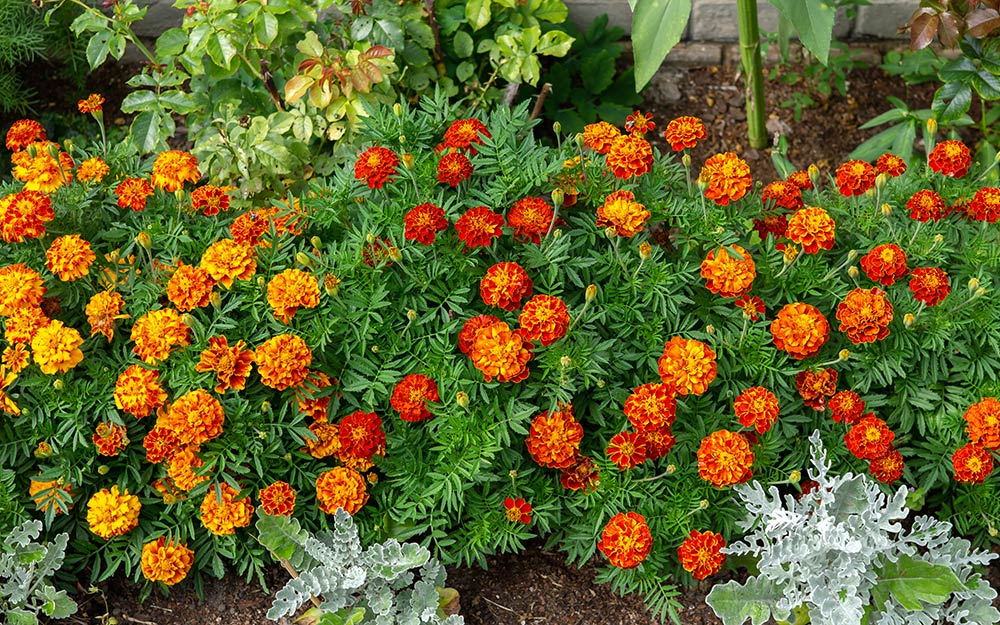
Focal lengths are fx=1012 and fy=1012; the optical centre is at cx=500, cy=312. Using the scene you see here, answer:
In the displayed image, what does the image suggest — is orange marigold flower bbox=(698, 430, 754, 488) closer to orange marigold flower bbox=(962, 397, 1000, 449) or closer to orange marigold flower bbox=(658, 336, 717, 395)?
orange marigold flower bbox=(658, 336, 717, 395)

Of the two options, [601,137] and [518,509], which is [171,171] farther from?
[518,509]

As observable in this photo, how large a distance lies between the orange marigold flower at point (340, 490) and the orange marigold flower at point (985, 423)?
139 centimetres

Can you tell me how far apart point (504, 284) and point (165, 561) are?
0.99 meters

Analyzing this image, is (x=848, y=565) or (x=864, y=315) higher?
(x=864, y=315)

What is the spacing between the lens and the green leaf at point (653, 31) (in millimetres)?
2988

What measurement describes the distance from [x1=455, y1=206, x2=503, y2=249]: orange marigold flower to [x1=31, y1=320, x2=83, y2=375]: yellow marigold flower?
3.03ft

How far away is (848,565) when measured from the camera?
221cm

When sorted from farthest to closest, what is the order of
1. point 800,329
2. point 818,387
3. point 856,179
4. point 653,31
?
point 653,31
point 856,179
point 818,387
point 800,329

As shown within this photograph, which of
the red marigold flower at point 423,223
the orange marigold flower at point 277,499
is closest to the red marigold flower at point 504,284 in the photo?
the red marigold flower at point 423,223

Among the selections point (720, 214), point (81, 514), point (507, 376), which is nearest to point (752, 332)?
point (720, 214)

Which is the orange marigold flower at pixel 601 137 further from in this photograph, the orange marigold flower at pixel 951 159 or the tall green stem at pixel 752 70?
the tall green stem at pixel 752 70

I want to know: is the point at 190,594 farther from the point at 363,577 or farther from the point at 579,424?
the point at 579,424

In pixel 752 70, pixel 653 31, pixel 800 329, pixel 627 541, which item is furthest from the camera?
pixel 752 70

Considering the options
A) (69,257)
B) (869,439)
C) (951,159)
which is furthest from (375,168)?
(951,159)
